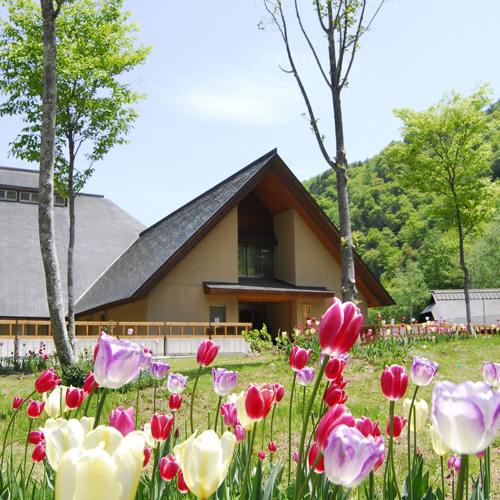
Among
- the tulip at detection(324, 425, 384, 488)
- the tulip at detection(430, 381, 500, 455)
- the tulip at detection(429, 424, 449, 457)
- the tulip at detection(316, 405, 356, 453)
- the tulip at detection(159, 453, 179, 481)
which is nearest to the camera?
the tulip at detection(430, 381, 500, 455)

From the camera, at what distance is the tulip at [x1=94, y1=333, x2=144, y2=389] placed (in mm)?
1507

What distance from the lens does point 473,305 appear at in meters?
45.0

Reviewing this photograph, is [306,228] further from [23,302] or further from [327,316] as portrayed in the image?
[327,316]

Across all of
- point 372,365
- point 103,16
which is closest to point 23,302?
point 103,16

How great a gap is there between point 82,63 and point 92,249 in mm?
14010

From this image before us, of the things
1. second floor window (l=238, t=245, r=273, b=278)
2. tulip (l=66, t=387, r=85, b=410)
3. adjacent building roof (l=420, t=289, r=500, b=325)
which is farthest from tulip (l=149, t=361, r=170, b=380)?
adjacent building roof (l=420, t=289, r=500, b=325)

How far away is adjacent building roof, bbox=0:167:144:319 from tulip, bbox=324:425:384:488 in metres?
24.5

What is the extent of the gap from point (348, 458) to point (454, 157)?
25397mm

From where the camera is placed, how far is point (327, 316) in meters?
1.59

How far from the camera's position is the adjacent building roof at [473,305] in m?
43.8

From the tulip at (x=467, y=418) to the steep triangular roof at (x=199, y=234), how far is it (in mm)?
19199

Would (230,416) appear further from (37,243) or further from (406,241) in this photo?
(406,241)

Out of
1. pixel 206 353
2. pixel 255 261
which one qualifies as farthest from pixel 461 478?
pixel 255 261

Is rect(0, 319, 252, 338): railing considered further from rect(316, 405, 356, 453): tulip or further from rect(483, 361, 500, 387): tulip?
rect(316, 405, 356, 453): tulip
